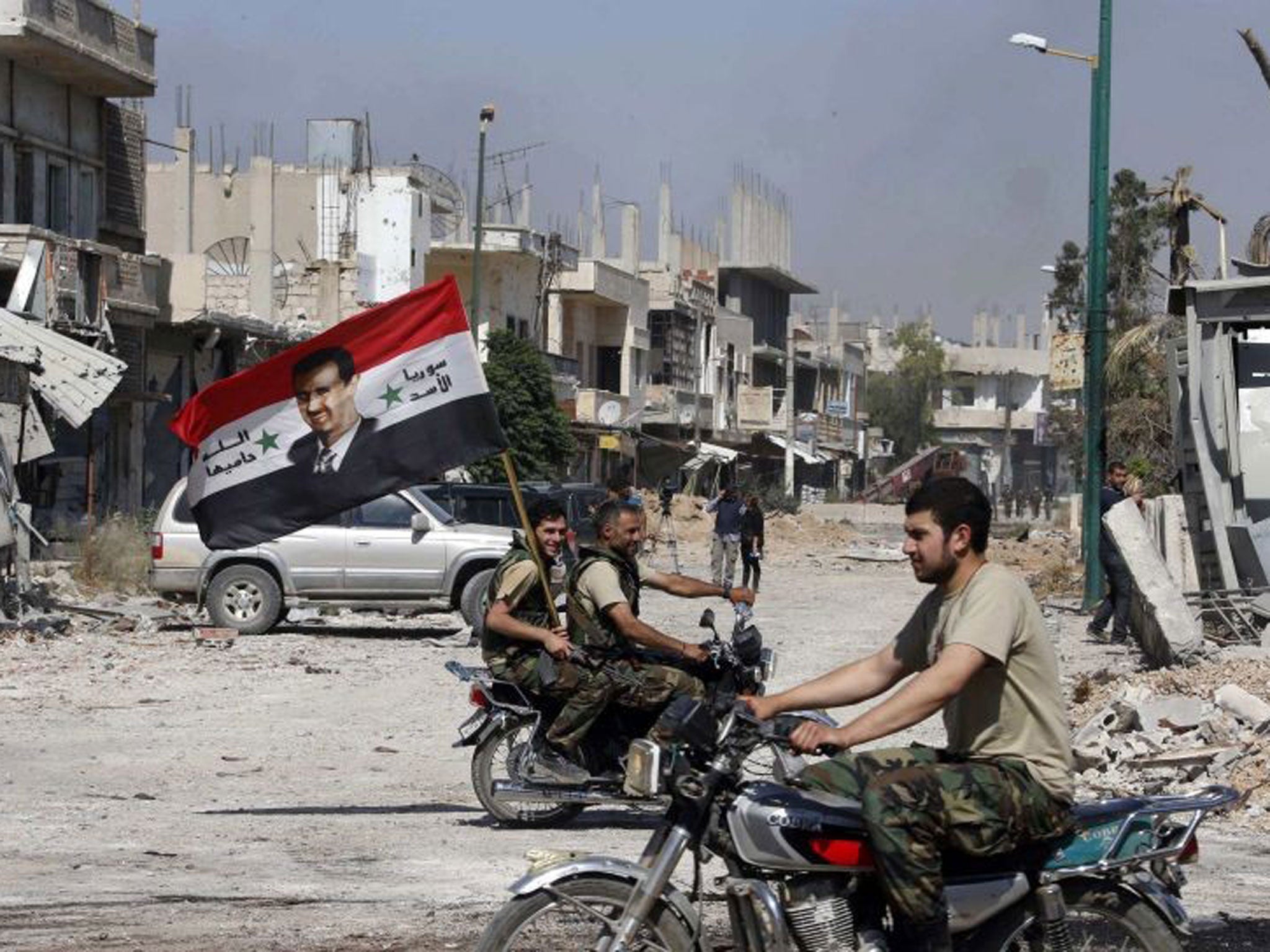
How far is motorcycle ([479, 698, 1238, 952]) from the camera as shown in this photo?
5.91 meters

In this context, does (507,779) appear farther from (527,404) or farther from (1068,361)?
(527,404)

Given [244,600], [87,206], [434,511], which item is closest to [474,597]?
[434,511]

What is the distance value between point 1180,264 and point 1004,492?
8833 cm

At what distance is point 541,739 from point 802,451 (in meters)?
91.0

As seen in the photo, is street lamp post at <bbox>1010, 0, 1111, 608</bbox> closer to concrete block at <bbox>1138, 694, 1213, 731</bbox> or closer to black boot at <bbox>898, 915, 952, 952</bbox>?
concrete block at <bbox>1138, 694, 1213, 731</bbox>

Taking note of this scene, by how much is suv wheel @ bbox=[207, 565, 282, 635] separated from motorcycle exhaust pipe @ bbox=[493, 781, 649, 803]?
1440 cm

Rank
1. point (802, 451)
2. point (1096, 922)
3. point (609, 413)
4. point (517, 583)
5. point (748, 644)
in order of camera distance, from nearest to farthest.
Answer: point (1096, 922) → point (748, 644) → point (517, 583) → point (609, 413) → point (802, 451)

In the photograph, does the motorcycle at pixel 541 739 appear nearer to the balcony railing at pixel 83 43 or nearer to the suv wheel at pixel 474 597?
the suv wheel at pixel 474 597

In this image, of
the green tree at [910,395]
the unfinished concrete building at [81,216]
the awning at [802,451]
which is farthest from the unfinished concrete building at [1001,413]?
the unfinished concrete building at [81,216]

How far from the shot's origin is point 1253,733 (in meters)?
13.2

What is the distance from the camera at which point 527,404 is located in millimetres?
60406

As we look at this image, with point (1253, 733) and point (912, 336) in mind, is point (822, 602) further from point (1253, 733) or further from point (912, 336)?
point (912, 336)

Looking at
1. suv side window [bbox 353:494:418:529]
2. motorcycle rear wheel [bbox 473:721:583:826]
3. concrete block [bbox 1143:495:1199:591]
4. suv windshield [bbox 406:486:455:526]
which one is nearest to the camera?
motorcycle rear wheel [bbox 473:721:583:826]

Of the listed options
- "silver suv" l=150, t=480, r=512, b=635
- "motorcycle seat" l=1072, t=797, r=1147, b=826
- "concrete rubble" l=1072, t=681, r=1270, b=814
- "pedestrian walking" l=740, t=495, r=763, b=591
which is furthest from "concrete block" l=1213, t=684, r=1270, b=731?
"pedestrian walking" l=740, t=495, r=763, b=591
